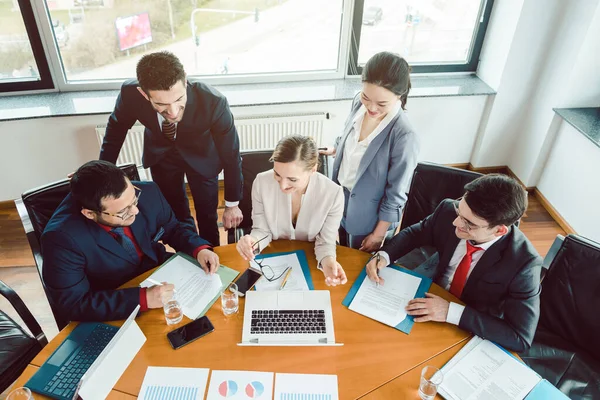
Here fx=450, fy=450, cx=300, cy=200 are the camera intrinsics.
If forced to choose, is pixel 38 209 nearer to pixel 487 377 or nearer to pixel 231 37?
pixel 487 377

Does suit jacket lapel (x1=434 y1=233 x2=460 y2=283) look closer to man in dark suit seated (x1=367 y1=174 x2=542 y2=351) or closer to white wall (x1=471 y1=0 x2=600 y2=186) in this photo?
man in dark suit seated (x1=367 y1=174 x2=542 y2=351)

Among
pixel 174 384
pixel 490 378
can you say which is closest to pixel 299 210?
pixel 174 384

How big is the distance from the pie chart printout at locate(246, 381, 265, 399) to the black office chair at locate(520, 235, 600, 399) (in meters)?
1.22

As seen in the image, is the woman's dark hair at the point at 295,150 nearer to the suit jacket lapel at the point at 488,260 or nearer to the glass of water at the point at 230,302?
the glass of water at the point at 230,302

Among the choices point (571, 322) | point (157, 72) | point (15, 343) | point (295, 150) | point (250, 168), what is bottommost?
point (15, 343)

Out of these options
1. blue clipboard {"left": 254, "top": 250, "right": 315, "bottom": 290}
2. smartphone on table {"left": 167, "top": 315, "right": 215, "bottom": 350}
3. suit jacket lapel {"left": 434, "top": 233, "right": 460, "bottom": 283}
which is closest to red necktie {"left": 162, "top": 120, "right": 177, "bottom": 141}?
blue clipboard {"left": 254, "top": 250, "right": 315, "bottom": 290}

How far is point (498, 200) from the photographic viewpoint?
1.69 meters

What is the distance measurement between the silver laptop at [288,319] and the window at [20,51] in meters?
2.66

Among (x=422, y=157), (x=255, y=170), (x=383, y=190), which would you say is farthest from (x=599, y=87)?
(x=255, y=170)

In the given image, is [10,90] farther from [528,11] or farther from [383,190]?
[528,11]

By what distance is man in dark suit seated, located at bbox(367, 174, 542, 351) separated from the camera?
5.58 feet

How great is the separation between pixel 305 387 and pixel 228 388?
0.26 meters

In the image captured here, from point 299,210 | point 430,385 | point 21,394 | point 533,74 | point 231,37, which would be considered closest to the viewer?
point 21,394

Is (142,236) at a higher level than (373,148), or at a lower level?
lower
